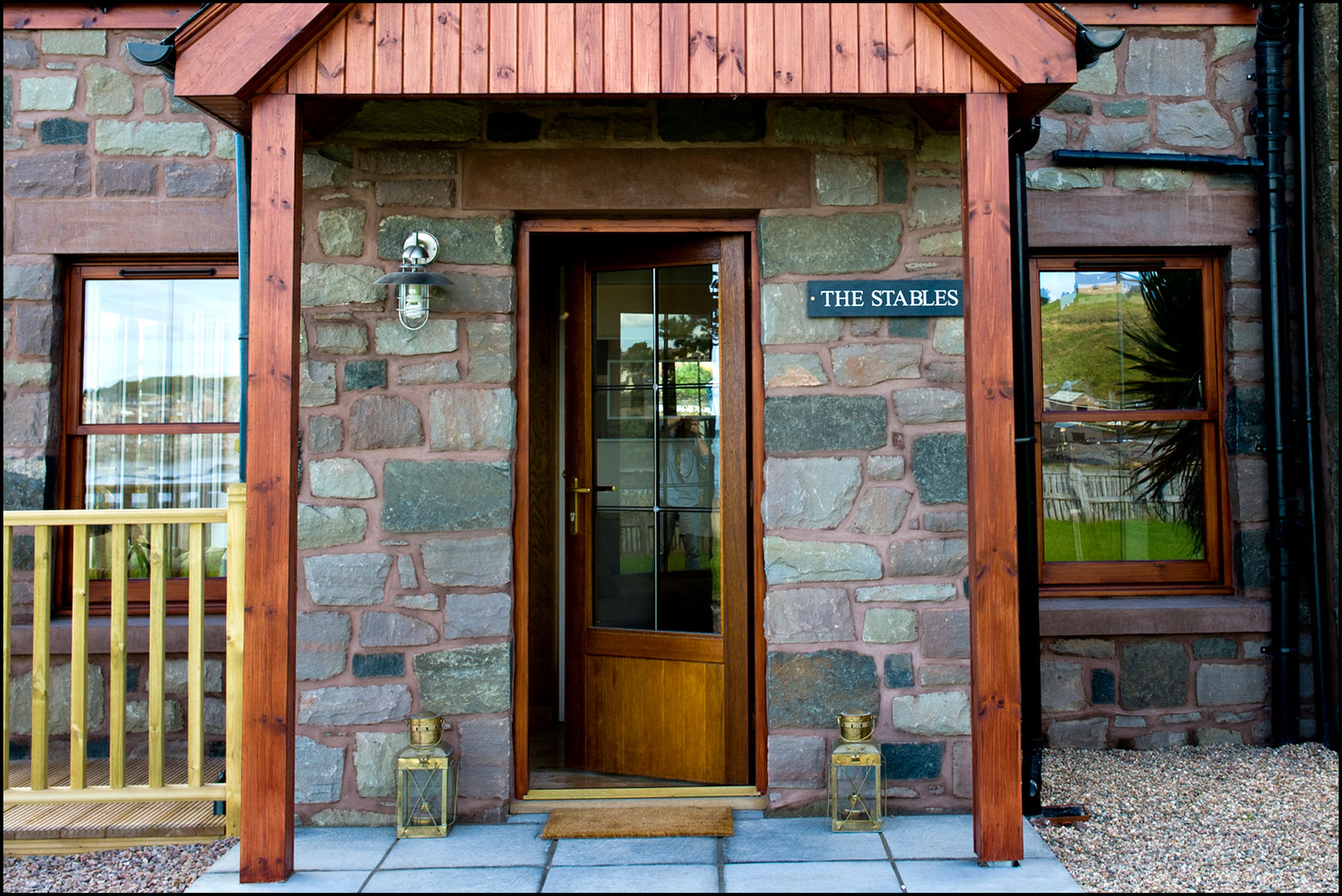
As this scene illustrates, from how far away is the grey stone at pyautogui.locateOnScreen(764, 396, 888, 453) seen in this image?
3828 mm

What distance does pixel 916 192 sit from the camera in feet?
12.7

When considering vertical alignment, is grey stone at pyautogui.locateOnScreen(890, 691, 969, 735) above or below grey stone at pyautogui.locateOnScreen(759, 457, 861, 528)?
below

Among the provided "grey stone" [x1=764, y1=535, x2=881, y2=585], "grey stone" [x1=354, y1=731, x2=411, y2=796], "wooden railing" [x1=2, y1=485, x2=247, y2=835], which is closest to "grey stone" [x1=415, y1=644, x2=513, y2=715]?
"grey stone" [x1=354, y1=731, x2=411, y2=796]

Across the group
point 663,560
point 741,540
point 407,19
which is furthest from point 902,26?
point 663,560

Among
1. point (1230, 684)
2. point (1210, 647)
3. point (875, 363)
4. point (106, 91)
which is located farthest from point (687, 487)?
point (106, 91)

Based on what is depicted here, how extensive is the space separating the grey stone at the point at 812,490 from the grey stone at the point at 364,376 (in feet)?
5.24

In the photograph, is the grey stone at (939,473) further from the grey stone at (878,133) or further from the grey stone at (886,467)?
the grey stone at (878,133)

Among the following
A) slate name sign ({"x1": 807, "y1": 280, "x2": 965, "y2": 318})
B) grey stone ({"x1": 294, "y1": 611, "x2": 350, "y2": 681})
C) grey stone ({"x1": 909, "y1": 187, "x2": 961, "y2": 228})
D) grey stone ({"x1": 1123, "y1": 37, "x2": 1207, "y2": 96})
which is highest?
grey stone ({"x1": 1123, "y1": 37, "x2": 1207, "y2": 96})

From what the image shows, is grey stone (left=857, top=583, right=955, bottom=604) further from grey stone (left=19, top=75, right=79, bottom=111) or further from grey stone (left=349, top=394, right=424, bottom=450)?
grey stone (left=19, top=75, right=79, bottom=111)

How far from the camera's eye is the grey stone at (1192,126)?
Answer: 4.51 metres

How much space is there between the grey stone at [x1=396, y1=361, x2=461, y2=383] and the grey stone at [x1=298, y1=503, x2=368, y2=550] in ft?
1.49

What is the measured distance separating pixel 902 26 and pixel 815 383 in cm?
134

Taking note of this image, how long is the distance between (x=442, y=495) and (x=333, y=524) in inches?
17.2

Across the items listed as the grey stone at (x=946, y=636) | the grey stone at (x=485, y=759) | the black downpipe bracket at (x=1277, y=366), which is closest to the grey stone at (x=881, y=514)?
the grey stone at (x=946, y=636)
